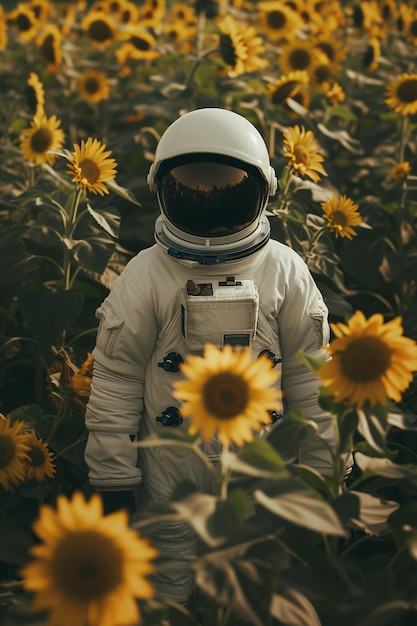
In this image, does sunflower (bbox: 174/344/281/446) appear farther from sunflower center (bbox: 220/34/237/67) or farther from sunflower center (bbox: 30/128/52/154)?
sunflower center (bbox: 220/34/237/67)

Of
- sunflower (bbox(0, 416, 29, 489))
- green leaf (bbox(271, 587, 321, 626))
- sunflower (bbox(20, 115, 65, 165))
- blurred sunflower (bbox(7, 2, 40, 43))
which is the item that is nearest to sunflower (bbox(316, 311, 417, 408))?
green leaf (bbox(271, 587, 321, 626))

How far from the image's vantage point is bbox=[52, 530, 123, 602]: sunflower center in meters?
1.34

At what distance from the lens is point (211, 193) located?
200 cm

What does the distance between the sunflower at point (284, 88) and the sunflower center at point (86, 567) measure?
2.41m

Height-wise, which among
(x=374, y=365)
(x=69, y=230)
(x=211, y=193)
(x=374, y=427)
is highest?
(x=211, y=193)

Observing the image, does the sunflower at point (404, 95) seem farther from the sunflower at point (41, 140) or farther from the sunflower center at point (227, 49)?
the sunflower at point (41, 140)

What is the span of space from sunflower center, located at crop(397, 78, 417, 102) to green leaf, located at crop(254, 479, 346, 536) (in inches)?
91.2

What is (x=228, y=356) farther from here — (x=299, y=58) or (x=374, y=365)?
(x=299, y=58)

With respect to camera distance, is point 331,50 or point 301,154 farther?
point 331,50

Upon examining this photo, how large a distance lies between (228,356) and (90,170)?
1079 millimetres

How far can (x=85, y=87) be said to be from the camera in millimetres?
4762

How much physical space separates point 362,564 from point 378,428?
28cm

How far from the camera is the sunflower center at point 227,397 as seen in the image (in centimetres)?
156

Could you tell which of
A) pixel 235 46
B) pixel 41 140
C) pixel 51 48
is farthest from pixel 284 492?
pixel 51 48
